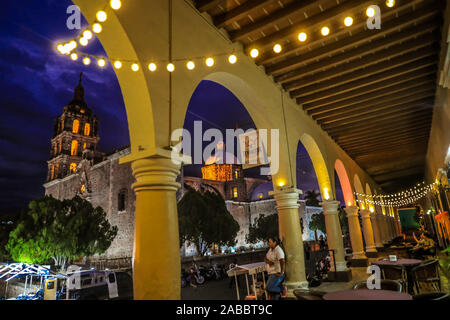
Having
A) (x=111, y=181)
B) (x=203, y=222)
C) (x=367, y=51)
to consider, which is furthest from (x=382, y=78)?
(x=111, y=181)

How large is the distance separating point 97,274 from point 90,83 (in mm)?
37607

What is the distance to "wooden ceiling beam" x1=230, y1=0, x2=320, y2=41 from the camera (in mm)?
4188

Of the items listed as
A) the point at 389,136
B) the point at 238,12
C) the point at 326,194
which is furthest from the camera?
the point at 389,136

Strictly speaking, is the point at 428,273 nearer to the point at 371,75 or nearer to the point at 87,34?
the point at 371,75

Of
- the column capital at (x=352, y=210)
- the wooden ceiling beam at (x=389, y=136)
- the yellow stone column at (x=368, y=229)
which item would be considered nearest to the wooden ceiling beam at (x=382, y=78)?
the wooden ceiling beam at (x=389, y=136)

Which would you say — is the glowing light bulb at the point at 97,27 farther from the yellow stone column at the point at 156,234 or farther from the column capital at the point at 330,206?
the column capital at the point at 330,206

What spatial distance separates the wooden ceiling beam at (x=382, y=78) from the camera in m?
6.06

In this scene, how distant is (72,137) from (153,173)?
37.7m

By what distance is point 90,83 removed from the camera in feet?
139

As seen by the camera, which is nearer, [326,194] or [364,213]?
[326,194]

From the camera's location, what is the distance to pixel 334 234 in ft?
27.8

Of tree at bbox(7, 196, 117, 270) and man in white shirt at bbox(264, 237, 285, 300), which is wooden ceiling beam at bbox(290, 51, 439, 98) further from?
tree at bbox(7, 196, 117, 270)
